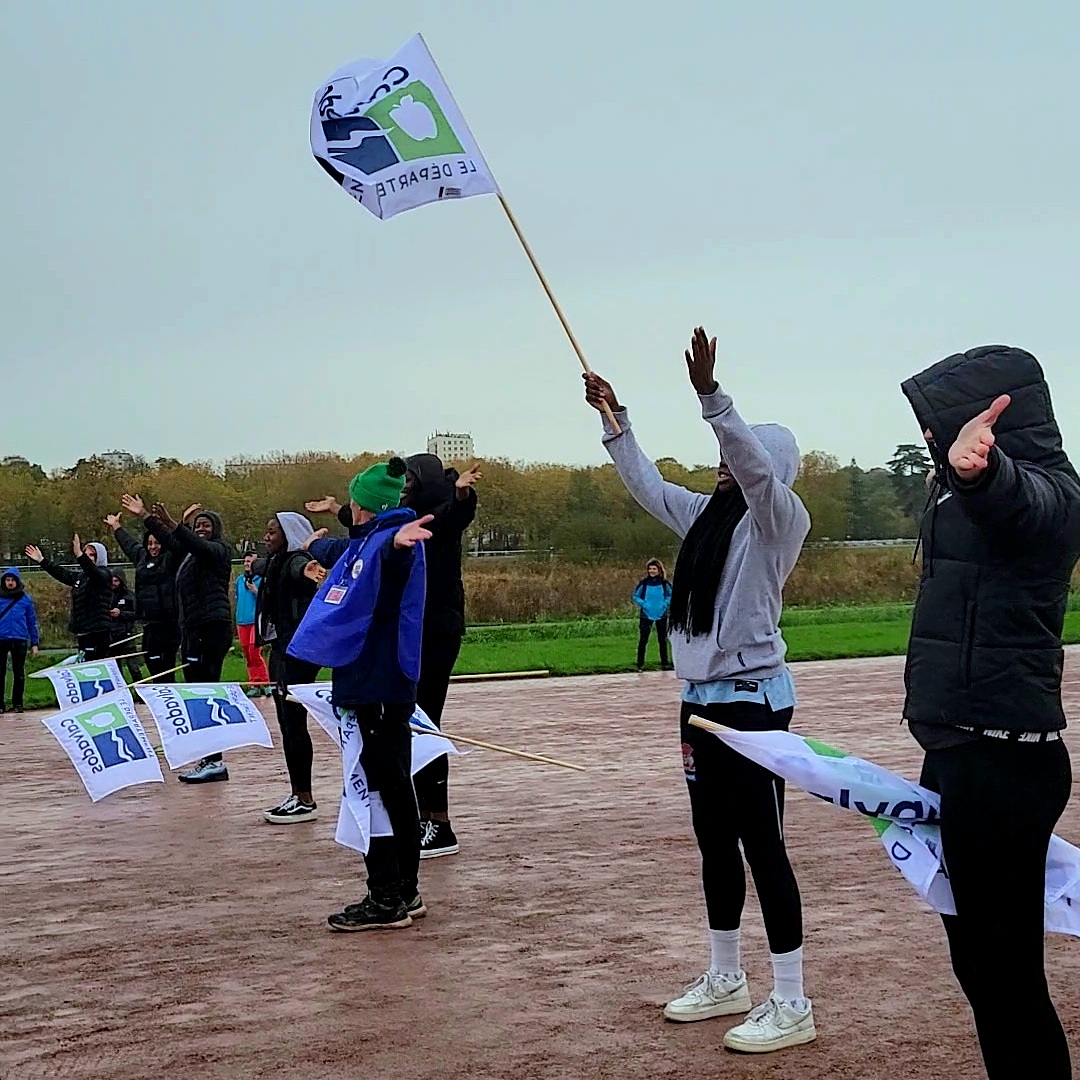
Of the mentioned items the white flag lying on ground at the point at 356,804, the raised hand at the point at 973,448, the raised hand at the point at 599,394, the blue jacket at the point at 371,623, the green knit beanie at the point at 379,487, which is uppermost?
the raised hand at the point at 599,394

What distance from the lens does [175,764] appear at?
9.80 m

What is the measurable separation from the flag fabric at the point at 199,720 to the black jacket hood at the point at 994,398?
7.34 metres

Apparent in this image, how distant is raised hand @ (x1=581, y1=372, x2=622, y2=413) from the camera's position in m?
5.43

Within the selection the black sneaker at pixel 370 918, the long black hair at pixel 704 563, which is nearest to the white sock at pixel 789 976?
the long black hair at pixel 704 563

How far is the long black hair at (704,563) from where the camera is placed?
491 centimetres

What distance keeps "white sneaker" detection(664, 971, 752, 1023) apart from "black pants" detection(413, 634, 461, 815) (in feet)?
9.65

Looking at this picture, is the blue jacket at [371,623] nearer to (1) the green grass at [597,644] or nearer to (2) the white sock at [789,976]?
(2) the white sock at [789,976]

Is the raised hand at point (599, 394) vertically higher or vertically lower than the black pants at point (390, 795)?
higher

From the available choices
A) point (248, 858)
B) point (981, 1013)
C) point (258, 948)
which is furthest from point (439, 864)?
point (981, 1013)

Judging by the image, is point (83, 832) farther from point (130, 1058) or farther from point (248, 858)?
point (130, 1058)

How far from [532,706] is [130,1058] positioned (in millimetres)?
12795

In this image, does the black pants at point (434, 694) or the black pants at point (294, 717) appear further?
the black pants at point (294, 717)

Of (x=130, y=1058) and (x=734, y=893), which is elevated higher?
(x=734, y=893)

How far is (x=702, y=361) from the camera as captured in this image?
4.44 meters
